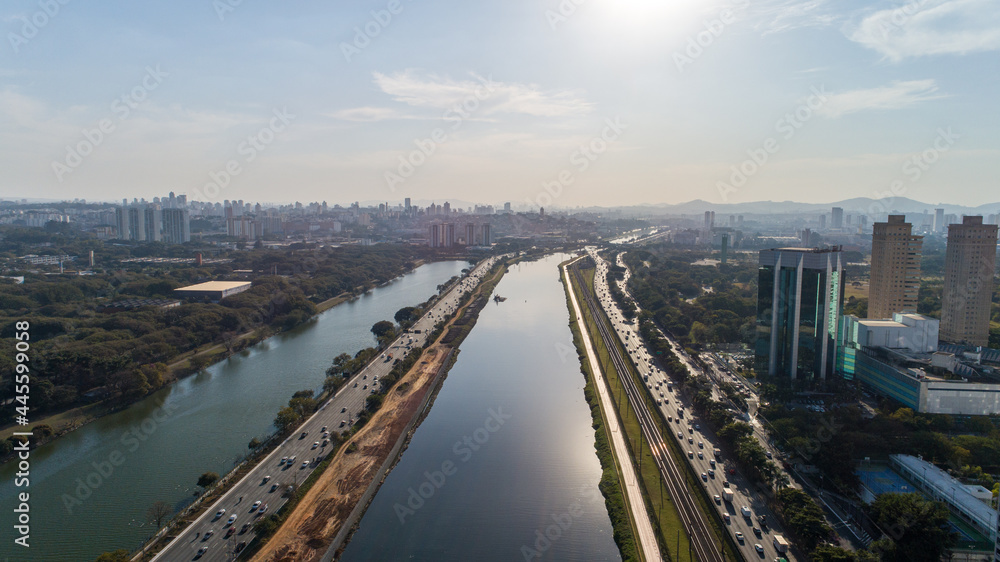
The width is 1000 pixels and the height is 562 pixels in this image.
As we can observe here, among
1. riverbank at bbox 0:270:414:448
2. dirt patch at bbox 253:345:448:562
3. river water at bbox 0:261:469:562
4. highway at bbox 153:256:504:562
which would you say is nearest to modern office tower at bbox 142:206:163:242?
riverbank at bbox 0:270:414:448

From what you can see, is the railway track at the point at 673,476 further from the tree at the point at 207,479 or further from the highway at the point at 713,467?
the tree at the point at 207,479

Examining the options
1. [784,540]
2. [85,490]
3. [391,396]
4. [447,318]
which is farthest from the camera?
[447,318]

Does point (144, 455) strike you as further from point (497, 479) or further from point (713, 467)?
point (713, 467)

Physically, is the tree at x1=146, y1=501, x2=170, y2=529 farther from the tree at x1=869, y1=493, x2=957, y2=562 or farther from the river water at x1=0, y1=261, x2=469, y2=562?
the tree at x1=869, y1=493, x2=957, y2=562

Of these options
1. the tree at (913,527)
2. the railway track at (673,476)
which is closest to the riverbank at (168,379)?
the railway track at (673,476)

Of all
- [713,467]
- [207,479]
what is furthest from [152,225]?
[713,467]

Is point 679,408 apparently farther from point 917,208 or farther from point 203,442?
point 917,208

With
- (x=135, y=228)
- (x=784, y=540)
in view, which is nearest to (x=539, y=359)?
(x=784, y=540)
